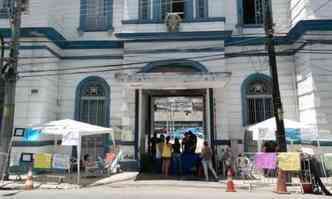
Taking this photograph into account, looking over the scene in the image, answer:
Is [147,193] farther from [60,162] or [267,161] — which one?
[267,161]

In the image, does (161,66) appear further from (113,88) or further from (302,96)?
(302,96)

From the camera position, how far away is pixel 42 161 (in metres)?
12.2

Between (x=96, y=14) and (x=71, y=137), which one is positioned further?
(x=96, y=14)

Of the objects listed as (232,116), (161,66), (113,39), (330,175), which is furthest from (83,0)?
(330,175)

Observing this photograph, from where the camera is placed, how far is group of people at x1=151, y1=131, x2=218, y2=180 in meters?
13.2

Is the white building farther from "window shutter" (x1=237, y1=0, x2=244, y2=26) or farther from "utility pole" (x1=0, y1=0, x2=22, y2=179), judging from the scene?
"utility pole" (x1=0, y1=0, x2=22, y2=179)

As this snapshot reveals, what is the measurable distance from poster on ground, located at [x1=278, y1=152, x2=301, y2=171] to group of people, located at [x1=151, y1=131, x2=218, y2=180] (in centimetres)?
343

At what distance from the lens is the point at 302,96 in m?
15.3

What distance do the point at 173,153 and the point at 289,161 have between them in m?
5.86

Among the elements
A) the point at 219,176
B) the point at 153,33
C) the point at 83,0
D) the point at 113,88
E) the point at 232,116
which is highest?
the point at 83,0

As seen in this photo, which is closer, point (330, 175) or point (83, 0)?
point (330, 175)

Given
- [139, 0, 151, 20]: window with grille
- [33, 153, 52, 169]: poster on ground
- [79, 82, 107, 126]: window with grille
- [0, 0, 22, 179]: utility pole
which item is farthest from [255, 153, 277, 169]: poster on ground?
[0, 0, 22, 179]: utility pole

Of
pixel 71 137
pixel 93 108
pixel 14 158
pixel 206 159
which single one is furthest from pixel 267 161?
pixel 14 158

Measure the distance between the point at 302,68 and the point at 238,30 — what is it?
13.0ft
